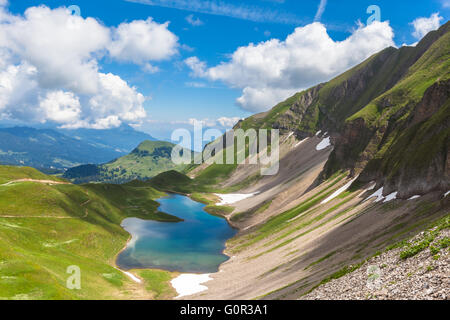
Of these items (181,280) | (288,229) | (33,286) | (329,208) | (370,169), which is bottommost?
(181,280)

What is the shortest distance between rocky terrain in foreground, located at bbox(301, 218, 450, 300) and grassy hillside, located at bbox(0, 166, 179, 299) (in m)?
42.3

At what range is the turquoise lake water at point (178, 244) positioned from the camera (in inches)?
3669

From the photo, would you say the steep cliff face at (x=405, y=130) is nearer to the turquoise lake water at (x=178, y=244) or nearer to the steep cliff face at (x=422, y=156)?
the steep cliff face at (x=422, y=156)

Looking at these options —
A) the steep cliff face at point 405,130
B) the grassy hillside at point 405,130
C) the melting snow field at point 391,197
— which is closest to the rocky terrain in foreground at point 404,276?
the grassy hillside at point 405,130

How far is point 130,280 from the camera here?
74.2m

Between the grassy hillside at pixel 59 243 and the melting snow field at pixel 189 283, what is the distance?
8.42 ft

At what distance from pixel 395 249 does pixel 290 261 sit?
31863 mm

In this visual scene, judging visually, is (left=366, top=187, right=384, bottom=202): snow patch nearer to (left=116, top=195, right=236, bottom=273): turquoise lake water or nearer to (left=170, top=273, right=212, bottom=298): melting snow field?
(left=170, top=273, right=212, bottom=298): melting snow field

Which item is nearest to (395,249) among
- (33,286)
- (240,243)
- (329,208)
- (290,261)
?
(290,261)

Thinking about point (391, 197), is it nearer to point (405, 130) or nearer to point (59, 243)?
point (405, 130)

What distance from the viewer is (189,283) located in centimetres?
7581

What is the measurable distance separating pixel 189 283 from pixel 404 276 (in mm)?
61400
